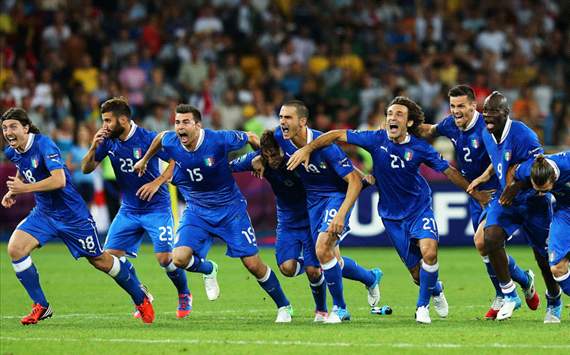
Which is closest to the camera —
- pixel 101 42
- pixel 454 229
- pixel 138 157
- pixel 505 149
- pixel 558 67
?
pixel 505 149

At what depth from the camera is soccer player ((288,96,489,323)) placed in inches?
487

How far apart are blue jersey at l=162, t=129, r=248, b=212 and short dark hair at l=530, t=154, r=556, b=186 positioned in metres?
3.14

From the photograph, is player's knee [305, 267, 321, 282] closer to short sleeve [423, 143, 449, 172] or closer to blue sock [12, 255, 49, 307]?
short sleeve [423, 143, 449, 172]

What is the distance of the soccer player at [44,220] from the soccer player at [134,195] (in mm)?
642

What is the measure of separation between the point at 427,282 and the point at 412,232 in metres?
0.59

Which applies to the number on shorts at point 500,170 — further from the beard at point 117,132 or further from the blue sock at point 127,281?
the beard at point 117,132

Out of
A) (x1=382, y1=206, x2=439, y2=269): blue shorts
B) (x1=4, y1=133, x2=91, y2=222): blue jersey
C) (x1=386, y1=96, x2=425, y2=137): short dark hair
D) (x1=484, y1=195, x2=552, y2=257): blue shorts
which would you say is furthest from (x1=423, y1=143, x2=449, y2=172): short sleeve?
(x1=4, y1=133, x2=91, y2=222): blue jersey

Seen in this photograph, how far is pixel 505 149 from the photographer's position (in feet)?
39.9

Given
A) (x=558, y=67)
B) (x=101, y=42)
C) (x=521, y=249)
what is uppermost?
(x=101, y=42)

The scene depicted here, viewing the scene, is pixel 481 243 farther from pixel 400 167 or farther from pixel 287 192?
pixel 287 192

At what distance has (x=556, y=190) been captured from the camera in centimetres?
1175

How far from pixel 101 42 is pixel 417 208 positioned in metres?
14.4

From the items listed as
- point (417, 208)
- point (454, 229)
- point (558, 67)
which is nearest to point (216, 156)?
point (417, 208)

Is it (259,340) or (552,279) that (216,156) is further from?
(552,279)
